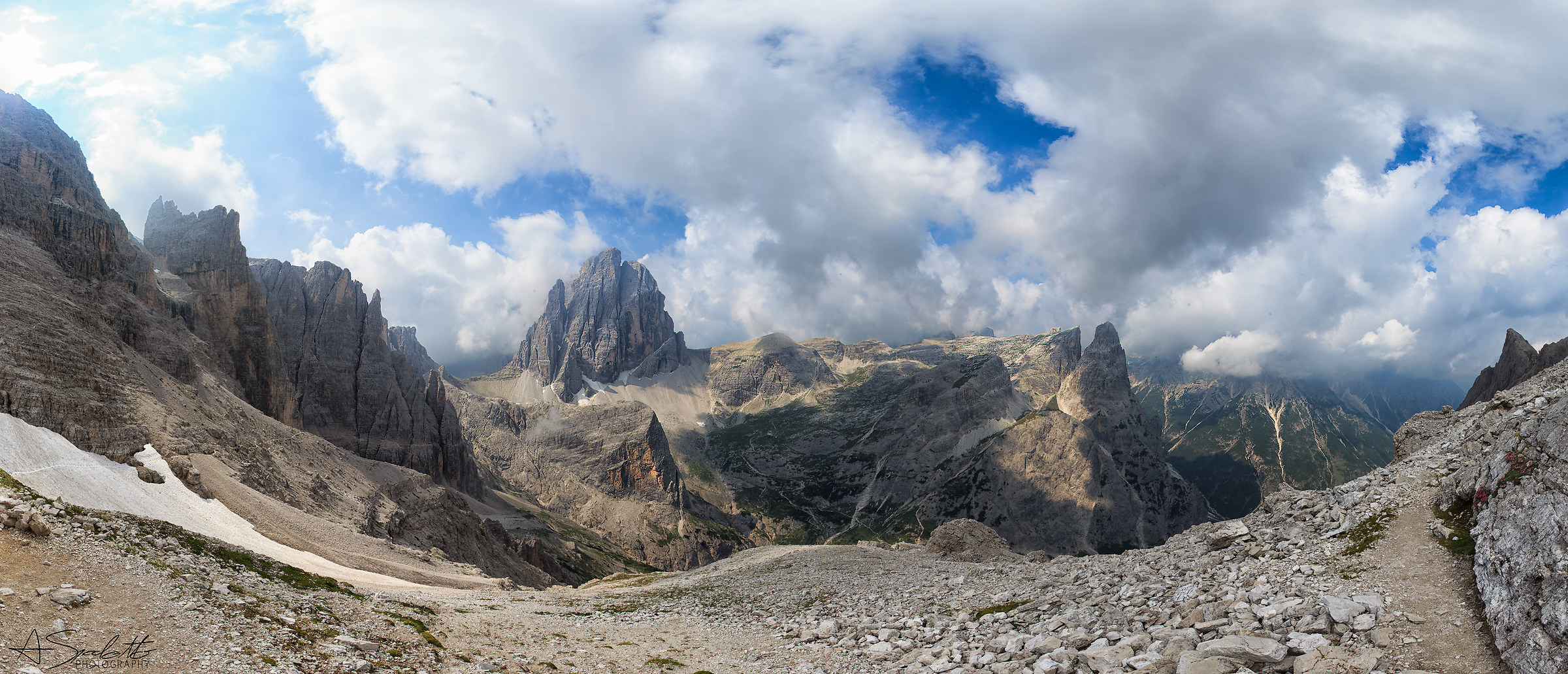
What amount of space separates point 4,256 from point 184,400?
1005 inches

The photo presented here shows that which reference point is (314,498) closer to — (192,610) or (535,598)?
(535,598)

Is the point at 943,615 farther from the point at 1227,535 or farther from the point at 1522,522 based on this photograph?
the point at 1522,522

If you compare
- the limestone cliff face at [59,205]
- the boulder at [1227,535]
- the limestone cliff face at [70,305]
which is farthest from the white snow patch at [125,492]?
the limestone cliff face at [59,205]

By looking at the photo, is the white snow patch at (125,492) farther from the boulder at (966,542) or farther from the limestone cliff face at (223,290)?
the limestone cliff face at (223,290)

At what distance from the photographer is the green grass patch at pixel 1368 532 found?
19625 millimetres

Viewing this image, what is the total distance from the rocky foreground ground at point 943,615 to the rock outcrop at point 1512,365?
350 ft

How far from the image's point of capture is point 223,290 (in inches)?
6009

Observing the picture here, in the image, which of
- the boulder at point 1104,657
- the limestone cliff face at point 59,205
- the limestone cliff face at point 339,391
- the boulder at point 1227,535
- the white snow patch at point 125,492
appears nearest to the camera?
the boulder at point 1104,657

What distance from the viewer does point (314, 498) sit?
87.4 m

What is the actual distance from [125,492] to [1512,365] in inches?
7636

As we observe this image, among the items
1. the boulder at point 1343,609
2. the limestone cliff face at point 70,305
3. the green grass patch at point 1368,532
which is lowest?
the boulder at point 1343,609

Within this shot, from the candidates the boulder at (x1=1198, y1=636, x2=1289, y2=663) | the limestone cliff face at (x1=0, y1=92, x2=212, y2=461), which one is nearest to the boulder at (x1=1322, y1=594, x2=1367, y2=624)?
the boulder at (x1=1198, y1=636, x2=1289, y2=663)

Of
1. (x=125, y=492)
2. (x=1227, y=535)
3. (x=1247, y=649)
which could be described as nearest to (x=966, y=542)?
(x=1227, y=535)

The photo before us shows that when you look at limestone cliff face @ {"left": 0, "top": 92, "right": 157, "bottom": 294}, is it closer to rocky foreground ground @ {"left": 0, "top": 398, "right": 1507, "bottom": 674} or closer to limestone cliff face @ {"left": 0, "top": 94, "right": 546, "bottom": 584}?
limestone cliff face @ {"left": 0, "top": 94, "right": 546, "bottom": 584}
